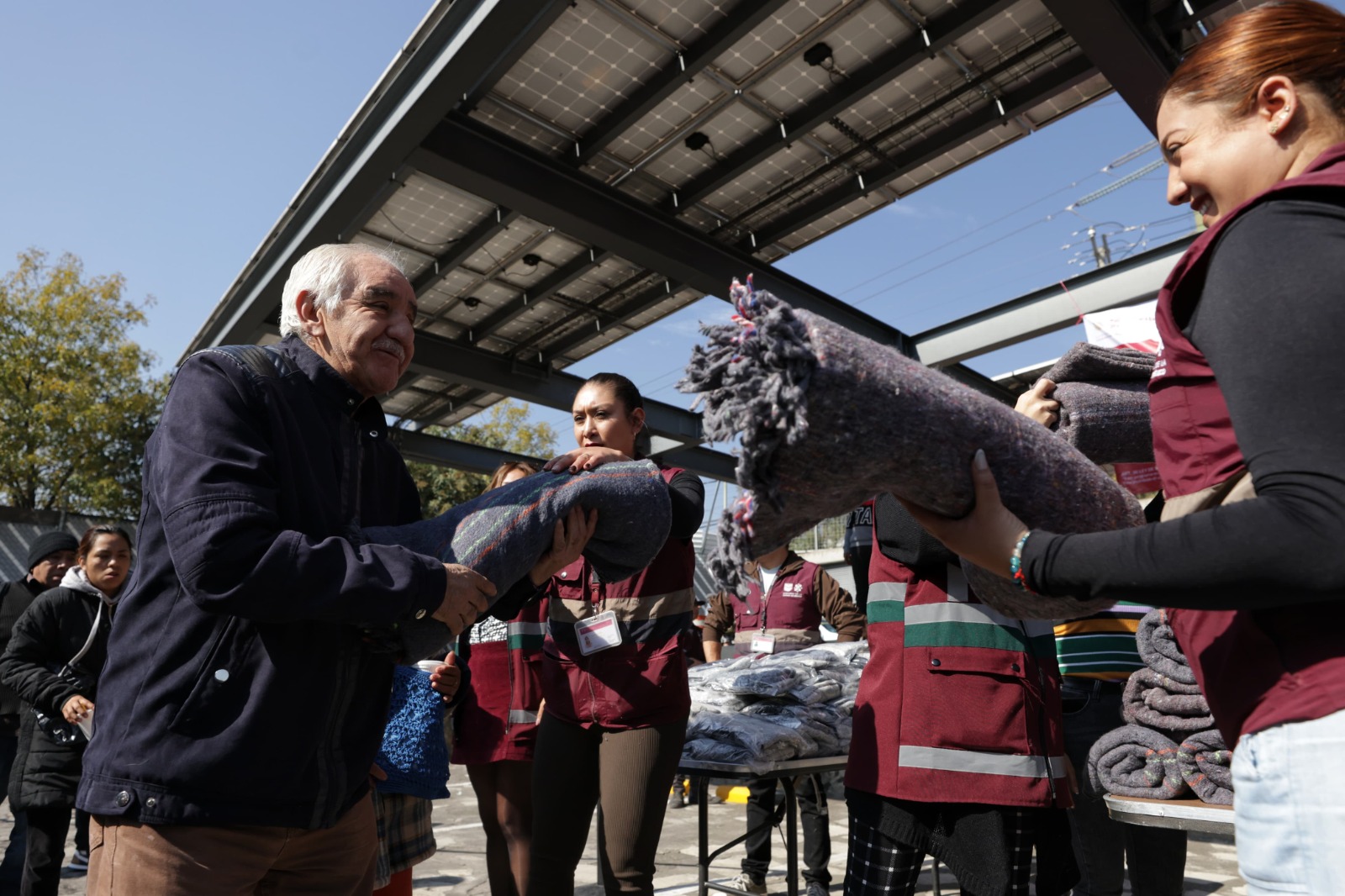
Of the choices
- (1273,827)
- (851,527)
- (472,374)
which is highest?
(472,374)

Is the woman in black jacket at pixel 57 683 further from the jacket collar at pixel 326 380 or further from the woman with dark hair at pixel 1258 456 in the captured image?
the woman with dark hair at pixel 1258 456

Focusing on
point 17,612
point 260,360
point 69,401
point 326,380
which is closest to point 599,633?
point 326,380

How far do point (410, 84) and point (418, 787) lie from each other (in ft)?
14.8

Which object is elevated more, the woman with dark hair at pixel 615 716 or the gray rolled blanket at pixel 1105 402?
the gray rolled blanket at pixel 1105 402

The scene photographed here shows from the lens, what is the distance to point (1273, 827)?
3.33 ft

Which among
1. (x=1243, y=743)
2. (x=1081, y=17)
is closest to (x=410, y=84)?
(x=1081, y=17)

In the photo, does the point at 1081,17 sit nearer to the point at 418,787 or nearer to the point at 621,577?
the point at 621,577

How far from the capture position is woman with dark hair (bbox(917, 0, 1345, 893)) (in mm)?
930

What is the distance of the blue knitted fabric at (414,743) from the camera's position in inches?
119

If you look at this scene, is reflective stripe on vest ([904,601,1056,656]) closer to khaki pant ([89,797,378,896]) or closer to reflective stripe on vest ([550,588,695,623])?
reflective stripe on vest ([550,588,695,623])

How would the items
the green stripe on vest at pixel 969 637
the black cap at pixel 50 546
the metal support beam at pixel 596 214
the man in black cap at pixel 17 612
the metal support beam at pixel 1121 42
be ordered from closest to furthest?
the green stripe on vest at pixel 969 637 < the man in black cap at pixel 17 612 < the metal support beam at pixel 1121 42 < the black cap at pixel 50 546 < the metal support beam at pixel 596 214

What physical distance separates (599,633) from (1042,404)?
1.83m

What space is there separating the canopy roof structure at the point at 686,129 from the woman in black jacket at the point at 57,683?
10.6ft

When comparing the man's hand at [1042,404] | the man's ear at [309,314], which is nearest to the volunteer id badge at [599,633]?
the man's ear at [309,314]
